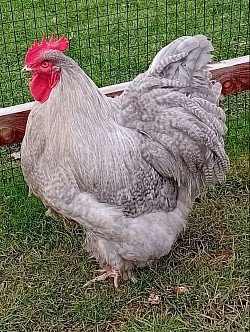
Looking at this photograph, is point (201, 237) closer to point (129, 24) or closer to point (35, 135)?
point (35, 135)

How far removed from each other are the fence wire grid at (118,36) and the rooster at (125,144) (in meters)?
1.36

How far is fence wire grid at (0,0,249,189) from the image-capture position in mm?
5000

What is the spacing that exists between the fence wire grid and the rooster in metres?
1.36

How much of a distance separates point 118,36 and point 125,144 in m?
Answer: 2.23

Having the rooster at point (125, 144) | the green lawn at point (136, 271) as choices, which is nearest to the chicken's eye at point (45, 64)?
the rooster at point (125, 144)

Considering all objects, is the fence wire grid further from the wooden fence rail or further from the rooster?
the rooster

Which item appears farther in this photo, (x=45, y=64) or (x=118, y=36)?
(x=118, y=36)

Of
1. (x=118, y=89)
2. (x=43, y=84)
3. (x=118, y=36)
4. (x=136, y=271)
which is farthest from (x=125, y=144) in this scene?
(x=118, y=36)

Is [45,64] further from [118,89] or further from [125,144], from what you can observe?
[118,89]

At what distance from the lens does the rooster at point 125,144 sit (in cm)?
313

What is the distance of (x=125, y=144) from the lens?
3.28 m

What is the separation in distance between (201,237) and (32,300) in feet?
4.06

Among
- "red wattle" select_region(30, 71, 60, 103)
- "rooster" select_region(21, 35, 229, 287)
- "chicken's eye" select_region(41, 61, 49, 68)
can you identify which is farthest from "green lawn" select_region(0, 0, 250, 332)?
"chicken's eye" select_region(41, 61, 49, 68)

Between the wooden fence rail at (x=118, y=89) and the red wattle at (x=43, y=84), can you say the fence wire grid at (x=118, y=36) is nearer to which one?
the wooden fence rail at (x=118, y=89)
